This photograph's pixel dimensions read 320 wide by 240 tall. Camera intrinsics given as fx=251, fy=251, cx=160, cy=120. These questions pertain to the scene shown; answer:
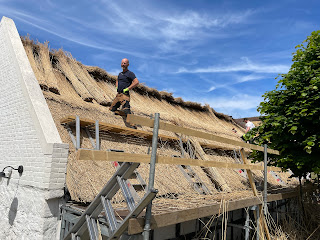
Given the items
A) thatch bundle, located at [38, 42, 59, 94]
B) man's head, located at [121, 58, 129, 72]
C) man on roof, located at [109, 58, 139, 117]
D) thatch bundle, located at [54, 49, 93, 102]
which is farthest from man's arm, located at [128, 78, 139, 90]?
thatch bundle, located at [38, 42, 59, 94]

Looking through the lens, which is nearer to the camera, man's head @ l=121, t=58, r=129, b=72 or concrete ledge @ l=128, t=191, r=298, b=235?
concrete ledge @ l=128, t=191, r=298, b=235

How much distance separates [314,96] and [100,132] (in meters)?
4.63

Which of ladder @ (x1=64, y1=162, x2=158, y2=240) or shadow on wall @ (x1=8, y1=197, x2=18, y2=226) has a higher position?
ladder @ (x1=64, y1=162, x2=158, y2=240)

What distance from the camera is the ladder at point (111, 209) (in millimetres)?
2562

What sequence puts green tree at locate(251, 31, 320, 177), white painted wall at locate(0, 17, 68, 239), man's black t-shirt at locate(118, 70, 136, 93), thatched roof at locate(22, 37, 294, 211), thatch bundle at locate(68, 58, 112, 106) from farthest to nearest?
thatch bundle at locate(68, 58, 112, 106) < man's black t-shirt at locate(118, 70, 136, 93) < green tree at locate(251, 31, 320, 177) < thatched roof at locate(22, 37, 294, 211) < white painted wall at locate(0, 17, 68, 239)

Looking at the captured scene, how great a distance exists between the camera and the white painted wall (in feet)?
13.4

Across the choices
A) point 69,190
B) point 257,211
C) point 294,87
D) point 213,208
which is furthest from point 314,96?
point 69,190

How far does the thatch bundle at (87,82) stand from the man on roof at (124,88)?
476 millimetres

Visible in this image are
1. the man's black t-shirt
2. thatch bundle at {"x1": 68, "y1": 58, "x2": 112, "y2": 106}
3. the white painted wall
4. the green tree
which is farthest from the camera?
thatch bundle at {"x1": 68, "y1": 58, "x2": 112, "y2": 106}

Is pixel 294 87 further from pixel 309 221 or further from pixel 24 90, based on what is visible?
pixel 24 90

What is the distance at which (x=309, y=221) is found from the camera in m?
6.43

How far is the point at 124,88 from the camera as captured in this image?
6.84 m

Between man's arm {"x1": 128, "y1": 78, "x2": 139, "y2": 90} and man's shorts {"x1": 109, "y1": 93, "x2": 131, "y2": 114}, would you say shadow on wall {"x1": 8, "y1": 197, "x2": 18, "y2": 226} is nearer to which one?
man's shorts {"x1": 109, "y1": 93, "x2": 131, "y2": 114}

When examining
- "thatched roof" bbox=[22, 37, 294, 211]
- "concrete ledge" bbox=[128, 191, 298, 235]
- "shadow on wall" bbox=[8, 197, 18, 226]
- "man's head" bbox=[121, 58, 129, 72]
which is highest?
"man's head" bbox=[121, 58, 129, 72]
